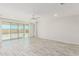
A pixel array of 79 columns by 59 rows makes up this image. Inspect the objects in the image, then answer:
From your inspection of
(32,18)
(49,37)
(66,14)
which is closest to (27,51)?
(49,37)

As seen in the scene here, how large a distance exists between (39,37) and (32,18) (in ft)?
1.84

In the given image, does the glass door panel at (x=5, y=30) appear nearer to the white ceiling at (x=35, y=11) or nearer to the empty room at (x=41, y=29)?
the empty room at (x=41, y=29)

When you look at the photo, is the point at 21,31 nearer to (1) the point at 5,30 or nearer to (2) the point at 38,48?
(1) the point at 5,30

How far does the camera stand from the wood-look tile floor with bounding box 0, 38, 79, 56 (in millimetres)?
2453

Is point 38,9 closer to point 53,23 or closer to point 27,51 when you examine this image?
point 53,23

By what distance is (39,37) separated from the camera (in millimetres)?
2635

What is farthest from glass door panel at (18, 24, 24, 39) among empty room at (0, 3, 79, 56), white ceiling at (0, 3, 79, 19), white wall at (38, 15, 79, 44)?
white wall at (38, 15, 79, 44)

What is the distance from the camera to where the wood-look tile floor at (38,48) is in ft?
8.05

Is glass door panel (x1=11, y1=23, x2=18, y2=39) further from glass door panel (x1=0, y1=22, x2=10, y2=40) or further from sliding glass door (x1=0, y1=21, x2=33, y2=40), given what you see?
glass door panel (x1=0, y1=22, x2=10, y2=40)

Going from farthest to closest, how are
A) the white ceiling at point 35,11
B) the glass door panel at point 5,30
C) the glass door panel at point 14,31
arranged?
the glass door panel at point 14,31 → the glass door panel at point 5,30 → the white ceiling at point 35,11

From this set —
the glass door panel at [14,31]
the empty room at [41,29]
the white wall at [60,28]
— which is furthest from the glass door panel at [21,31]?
the white wall at [60,28]

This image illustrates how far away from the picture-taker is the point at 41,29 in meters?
2.62

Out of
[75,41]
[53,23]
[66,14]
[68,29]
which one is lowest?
[75,41]

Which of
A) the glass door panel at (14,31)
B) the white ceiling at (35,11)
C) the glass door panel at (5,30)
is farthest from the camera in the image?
the glass door panel at (14,31)
